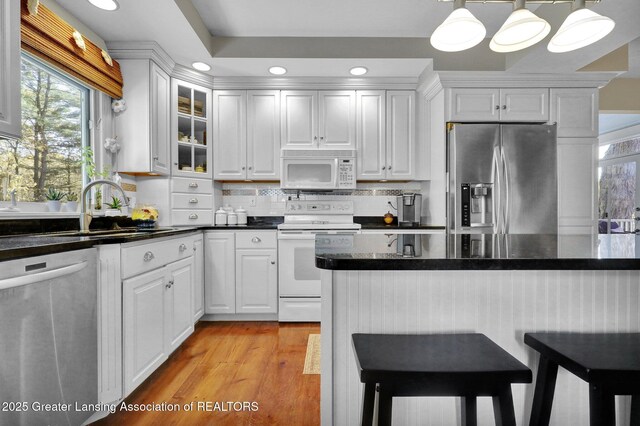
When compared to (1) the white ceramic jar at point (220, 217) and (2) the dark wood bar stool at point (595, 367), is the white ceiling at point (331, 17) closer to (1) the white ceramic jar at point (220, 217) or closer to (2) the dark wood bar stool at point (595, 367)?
(1) the white ceramic jar at point (220, 217)

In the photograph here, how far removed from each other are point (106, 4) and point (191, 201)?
5.29 feet

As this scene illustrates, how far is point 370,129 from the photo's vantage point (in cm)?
350

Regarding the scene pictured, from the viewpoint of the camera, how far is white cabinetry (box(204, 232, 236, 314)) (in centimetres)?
318

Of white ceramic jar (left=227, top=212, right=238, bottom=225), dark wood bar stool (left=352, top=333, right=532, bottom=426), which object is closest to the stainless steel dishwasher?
dark wood bar stool (left=352, top=333, right=532, bottom=426)

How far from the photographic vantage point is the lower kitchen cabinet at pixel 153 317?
1768 mm

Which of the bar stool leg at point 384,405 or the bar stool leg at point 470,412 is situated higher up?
the bar stool leg at point 384,405

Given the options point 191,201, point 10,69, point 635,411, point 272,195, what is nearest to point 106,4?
point 10,69

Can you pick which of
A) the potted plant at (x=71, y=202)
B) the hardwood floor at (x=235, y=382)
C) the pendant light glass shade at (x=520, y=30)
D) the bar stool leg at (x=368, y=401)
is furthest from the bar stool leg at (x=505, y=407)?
the potted plant at (x=71, y=202)

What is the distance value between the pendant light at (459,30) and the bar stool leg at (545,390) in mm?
1074

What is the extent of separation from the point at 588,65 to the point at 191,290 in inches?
153

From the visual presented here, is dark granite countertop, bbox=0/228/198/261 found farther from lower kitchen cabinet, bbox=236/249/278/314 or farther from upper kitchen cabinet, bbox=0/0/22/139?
lower kitchen cabinet, bbox=236/249/278/314

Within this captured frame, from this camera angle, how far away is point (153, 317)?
79.5 inches

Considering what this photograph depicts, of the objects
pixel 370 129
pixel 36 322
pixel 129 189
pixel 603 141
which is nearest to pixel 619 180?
pixel 603 141

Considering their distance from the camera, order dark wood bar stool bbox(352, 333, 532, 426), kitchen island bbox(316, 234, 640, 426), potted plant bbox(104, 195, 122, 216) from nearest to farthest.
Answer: dark wood bar stool bbox(352, 333, 532, 426)
kitchen island bbox(316, 234, 640, 426)
potted plant bbox(104, 195, 122, 216)
